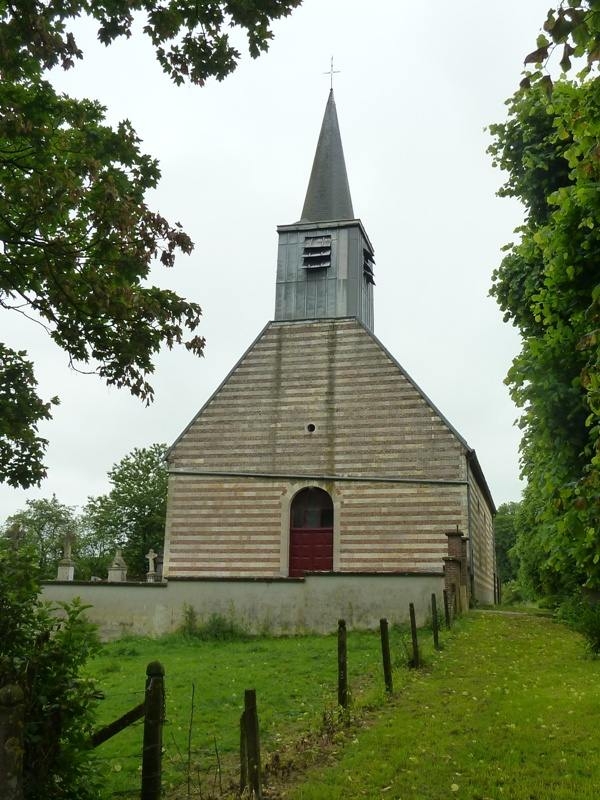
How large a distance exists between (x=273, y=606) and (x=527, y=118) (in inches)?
449

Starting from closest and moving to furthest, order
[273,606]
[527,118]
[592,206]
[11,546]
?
[11,546] < [592,206] < [527,118] < [273,606]

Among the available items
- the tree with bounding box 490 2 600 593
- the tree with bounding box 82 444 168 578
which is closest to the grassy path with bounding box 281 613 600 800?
the tree with bounding box 490 2 600 593

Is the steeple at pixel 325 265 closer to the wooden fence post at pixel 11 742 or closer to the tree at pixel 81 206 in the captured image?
the tree at pixel 81 206

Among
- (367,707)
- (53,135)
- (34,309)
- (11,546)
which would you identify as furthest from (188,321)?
(367,707)

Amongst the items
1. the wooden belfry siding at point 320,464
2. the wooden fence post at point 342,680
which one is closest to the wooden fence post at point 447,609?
the wooden belfry siding at point 320,464

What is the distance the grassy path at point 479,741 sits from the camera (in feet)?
19.2

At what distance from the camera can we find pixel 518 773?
609cm

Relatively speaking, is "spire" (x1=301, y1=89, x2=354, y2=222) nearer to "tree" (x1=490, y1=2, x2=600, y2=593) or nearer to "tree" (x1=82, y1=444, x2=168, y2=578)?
"tree" (x1=490, y1=2, x2=600, y2=593)

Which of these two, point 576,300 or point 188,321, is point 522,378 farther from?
point 188,321

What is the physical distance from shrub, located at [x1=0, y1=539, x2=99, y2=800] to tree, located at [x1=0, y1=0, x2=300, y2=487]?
9.44 feet

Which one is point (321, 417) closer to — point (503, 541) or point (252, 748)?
point (252, 748)

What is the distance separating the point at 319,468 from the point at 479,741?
53.3 ft

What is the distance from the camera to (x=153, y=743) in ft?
14.8

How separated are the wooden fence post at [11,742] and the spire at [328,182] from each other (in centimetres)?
Result: 2589
